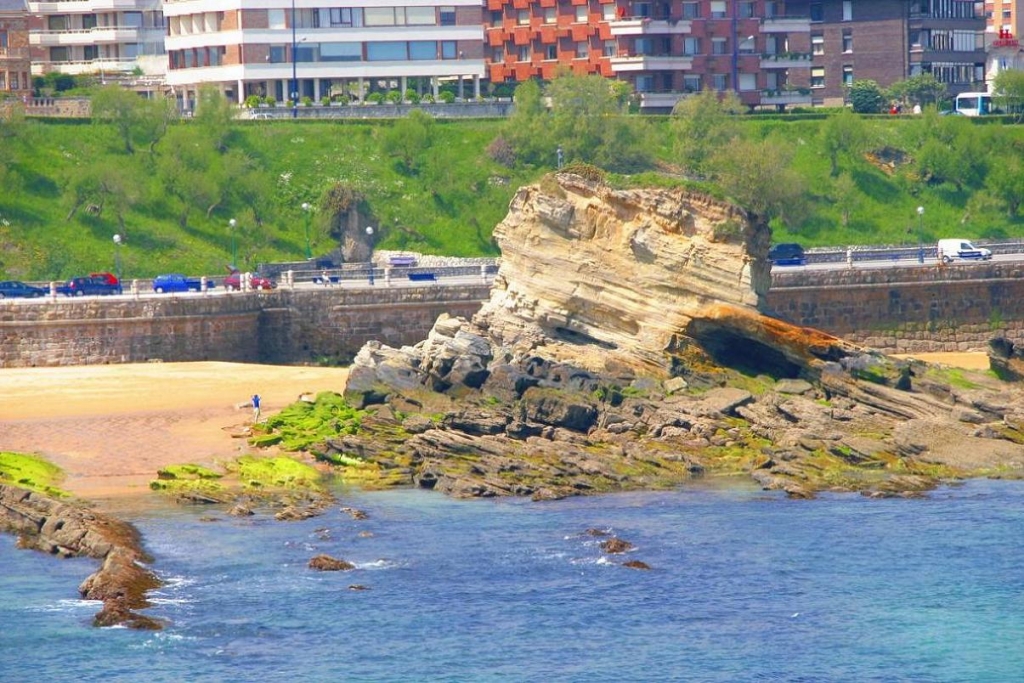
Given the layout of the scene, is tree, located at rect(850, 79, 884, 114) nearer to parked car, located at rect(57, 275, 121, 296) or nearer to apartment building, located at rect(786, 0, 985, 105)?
apartment building, located at rect(786, 0, 985, 105)

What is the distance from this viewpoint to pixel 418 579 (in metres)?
41.2

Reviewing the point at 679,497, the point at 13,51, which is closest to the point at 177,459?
the point at 679,497

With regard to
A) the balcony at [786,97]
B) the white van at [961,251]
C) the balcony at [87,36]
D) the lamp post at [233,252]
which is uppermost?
the balcony at [87,36]

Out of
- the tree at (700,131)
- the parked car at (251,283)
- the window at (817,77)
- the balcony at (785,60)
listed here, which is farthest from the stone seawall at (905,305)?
the window at (817,77)

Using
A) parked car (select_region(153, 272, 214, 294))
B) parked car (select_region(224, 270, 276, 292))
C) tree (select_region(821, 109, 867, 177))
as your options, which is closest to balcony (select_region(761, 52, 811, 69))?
tree (select_region(821, 109, 867, 177))

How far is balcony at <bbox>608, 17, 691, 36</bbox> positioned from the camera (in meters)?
121

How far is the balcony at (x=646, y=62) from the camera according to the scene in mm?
121875

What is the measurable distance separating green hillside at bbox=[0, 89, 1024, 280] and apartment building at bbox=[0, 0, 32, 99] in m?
14.0

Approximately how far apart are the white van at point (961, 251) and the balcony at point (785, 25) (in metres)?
43.9

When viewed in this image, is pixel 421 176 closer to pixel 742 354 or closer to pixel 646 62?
pixel 646 62

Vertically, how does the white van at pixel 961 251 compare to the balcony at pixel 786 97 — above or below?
below

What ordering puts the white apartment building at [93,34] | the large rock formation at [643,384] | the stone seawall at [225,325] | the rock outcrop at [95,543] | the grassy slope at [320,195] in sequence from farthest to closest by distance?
the white apartment building at [93,34], the grassy slope at [320,195], the stone seawall at [225,325], the large rock formation at [643,384], the rock outcrop at [95,543]

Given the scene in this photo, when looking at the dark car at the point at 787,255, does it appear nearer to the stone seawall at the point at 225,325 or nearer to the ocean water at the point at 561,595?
the stone seawall at the point at 225,325

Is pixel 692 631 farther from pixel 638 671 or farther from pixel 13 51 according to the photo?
pixel 13 51
